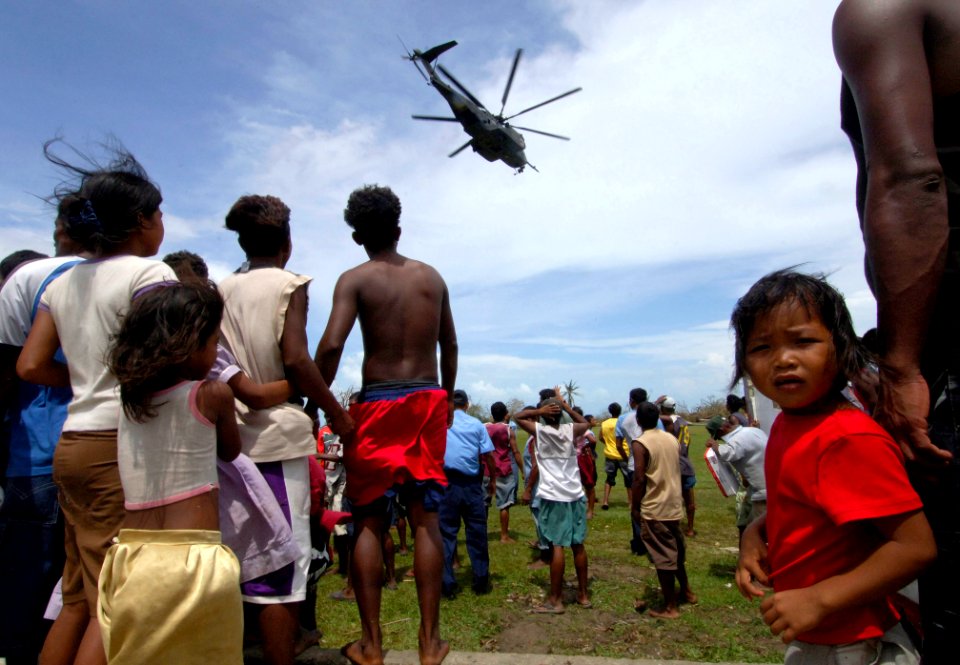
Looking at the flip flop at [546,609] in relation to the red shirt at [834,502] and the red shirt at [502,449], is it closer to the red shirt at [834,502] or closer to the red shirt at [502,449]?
the red shirt at [502,449]

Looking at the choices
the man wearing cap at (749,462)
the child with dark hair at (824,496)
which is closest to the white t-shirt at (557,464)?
the man wearing cap at (749,462)

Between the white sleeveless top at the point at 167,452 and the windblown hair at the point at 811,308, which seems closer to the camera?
the windblown hair at the point at 811,308

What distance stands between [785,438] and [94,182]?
2438 mm

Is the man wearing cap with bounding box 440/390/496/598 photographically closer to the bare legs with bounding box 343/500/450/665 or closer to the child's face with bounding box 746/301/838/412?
the bare legs with bounding box 343/500/450/665

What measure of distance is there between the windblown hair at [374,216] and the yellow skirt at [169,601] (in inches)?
66.9

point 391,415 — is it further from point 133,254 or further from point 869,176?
point 869,176

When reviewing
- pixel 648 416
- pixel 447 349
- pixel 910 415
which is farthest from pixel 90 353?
pixel 648 416

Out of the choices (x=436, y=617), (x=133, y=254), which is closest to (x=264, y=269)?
(x=133, y=254)

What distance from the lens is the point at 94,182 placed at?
2408 mm

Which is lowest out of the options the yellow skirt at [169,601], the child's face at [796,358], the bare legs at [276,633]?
the bare legs at [276,633]

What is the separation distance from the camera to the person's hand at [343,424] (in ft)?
9.18

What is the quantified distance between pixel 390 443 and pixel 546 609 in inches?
154

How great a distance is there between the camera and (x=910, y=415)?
4.31ft

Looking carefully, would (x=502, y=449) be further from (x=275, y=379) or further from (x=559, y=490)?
(x=275, y=379)
